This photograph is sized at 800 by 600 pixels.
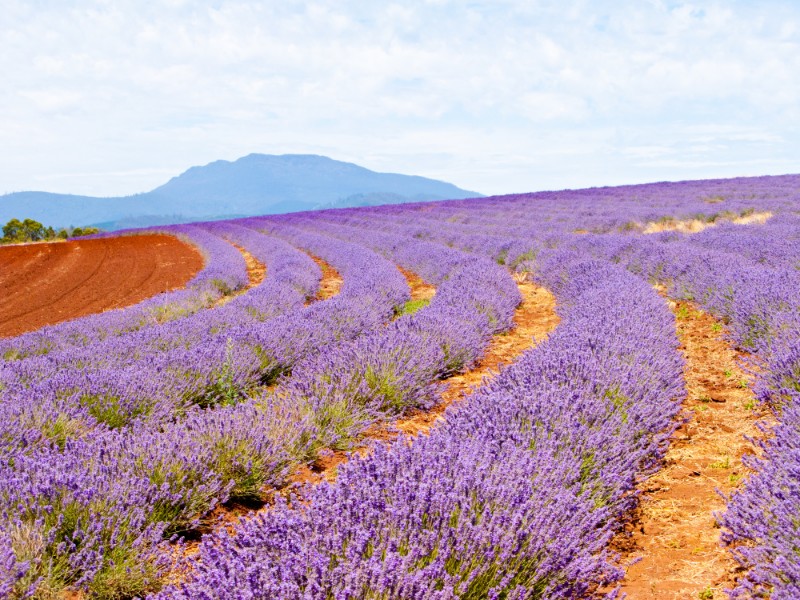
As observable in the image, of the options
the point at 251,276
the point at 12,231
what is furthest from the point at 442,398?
the point at 12,231

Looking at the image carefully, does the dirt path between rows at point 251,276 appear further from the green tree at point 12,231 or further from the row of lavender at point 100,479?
the green tree at point 12,231

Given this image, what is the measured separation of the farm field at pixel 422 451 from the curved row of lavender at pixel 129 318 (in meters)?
0.06

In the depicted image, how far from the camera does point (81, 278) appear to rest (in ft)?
48.5

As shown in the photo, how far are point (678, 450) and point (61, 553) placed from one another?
310 centimetres

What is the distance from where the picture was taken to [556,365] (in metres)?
3.34

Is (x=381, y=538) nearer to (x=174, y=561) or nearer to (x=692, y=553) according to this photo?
(x=174, y=561)

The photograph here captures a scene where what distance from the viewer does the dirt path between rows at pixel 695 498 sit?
87.3 inches

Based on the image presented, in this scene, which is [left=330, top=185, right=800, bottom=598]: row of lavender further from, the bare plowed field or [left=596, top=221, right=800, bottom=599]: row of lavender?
the bare plowed field

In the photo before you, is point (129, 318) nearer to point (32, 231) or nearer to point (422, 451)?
point (422, 451)

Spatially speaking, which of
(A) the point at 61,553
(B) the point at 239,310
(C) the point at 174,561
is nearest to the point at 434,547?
(C) the point at 174,561

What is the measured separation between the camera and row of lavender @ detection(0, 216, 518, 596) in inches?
88.2

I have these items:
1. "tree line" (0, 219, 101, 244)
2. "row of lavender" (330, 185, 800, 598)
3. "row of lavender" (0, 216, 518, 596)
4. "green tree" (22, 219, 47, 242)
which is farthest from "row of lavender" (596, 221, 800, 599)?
"green tree" (22, 219, 47, 242)

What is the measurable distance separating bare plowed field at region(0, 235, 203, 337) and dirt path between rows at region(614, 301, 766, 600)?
9.26 metres

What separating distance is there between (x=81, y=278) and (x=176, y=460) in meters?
13.8
